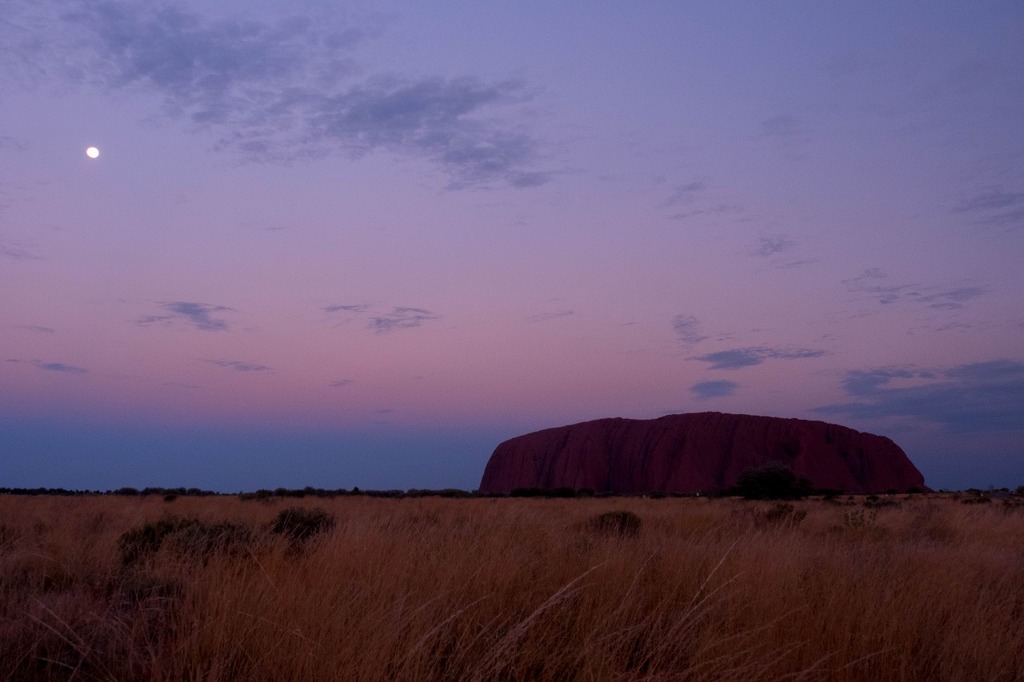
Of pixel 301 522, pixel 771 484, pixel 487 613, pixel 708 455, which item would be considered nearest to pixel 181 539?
pixel 301 522

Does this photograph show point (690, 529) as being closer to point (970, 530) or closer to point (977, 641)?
point (970, 530)

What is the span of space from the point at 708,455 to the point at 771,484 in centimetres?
4388

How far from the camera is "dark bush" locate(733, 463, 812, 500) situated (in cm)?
4394

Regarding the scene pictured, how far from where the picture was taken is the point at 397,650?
4.12 metres

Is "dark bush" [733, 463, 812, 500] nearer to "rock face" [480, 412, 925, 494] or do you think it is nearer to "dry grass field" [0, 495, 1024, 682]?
"rock face" [480, 412, 925, 494]

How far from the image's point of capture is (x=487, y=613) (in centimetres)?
513

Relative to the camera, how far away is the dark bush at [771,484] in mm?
43938

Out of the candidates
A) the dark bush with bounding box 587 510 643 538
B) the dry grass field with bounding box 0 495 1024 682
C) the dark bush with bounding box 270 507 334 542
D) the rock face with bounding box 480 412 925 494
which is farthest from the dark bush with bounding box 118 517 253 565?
the rock face with bounding box 480 412 925 494

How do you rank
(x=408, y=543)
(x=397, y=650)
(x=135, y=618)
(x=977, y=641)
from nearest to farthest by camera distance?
(x=397, y=650), (x=135, y=618), (x=977, y=641), (x=408, y=543)

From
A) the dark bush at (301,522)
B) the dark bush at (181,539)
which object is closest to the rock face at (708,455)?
the dark bush at (301,522)

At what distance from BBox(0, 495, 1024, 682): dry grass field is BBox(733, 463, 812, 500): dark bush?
37773mm

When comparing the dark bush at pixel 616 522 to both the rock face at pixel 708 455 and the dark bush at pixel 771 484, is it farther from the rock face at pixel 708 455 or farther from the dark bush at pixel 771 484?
the rock face at pixel 708 455

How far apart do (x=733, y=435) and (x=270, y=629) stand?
8890cm

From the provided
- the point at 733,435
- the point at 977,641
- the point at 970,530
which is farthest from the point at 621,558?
the point at 733,435
